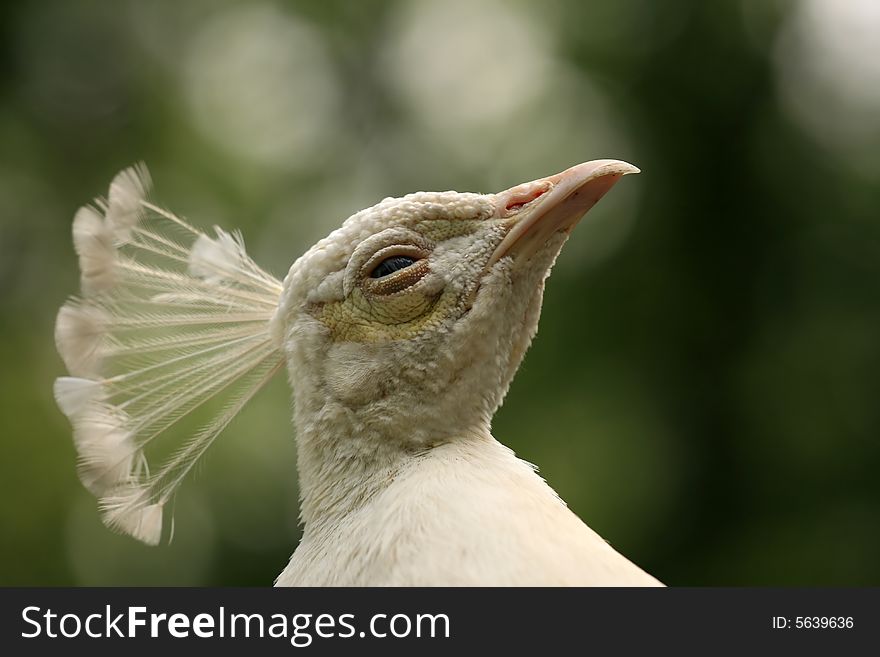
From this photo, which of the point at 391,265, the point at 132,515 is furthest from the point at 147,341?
the point at 391,265

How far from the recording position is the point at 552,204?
6.94ft

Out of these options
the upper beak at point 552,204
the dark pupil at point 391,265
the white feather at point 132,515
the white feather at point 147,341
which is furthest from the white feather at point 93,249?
the upper beak at point 552,204

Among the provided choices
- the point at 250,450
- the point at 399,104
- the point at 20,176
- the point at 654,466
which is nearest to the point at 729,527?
the point at 654,466

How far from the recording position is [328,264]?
2285 millimetres

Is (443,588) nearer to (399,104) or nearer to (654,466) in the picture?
(654,466)

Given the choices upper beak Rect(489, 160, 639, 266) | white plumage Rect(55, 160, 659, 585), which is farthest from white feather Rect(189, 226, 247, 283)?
upper beak Rect(489, 160, 639, 266)

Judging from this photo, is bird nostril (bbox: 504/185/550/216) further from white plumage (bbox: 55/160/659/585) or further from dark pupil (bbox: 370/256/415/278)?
dark pupil (bbox: 370/256/415/278)

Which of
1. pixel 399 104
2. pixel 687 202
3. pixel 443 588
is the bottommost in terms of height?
pixel 443 588

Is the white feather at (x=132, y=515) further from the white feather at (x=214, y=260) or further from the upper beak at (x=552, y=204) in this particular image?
the upper beak at (x=552, y=204)

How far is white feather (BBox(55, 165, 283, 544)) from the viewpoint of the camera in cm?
229

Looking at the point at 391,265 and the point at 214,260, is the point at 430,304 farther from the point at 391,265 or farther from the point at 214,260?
the point at 214,260

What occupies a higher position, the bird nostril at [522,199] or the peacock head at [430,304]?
the bird nostril at [522,199]

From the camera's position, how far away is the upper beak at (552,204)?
207 centimetres

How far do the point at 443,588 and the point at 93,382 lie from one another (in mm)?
1099
